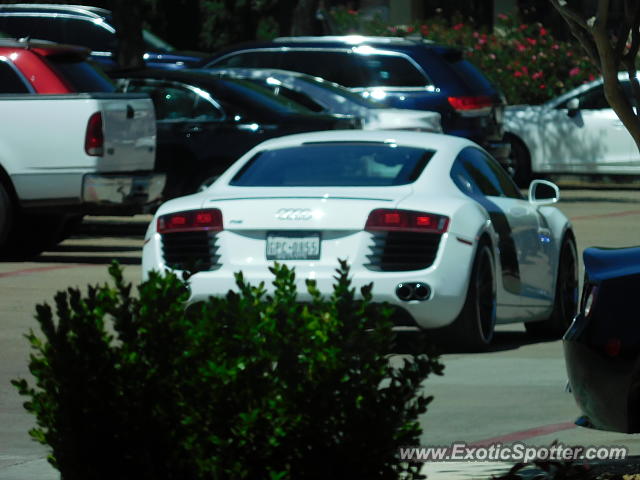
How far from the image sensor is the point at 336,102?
20922mm

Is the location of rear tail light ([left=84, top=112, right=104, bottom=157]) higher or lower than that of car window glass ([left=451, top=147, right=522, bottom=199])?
lower

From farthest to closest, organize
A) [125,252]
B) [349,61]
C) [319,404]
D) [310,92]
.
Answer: [349,61], [310,92], [125,252], [319,404]

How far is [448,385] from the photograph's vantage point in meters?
9.77

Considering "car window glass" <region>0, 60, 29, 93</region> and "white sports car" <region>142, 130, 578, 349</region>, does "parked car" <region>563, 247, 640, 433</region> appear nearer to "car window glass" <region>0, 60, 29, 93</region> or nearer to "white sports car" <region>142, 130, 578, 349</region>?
"white sports car" <region>142, 130, 578, 349</region>

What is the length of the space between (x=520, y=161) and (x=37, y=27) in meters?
9.45

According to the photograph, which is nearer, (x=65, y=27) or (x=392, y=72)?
(x=392, y=72)

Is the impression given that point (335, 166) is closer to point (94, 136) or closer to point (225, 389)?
point (94, 136)

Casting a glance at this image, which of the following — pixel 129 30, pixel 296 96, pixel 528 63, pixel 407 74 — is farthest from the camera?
pixel 528 63

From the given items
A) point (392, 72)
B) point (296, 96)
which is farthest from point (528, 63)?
point (296, 96)

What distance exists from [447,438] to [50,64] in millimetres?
8981

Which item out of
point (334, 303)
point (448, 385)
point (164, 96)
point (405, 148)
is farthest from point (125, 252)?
point (334, 303)

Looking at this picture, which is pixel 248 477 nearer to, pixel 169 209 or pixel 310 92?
pixel 169 209

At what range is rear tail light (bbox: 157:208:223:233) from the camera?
10828 millimetres

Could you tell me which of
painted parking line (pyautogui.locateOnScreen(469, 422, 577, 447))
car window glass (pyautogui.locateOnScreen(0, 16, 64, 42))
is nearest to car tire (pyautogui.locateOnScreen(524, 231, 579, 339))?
painted parking line (pyautogui.locateOnScreen(469, 422, 577, 447))
